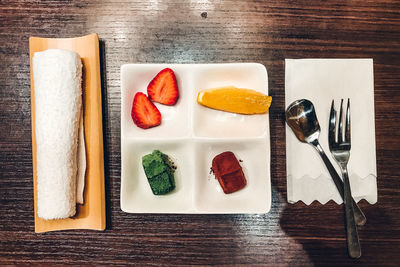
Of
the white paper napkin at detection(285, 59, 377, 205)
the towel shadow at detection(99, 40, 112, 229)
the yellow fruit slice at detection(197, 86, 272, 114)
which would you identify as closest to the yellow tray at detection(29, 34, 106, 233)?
the towel shadow at detection(99, 40, 112, 229)

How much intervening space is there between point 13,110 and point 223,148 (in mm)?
717

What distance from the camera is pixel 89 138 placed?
3.11ft

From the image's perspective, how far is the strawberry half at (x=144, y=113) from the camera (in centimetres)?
92

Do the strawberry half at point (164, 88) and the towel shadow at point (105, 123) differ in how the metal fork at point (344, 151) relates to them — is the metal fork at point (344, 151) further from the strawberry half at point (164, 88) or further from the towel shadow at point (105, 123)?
the towel shadow at point (105, 123)

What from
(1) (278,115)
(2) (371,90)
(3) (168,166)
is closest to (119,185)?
(3) (168,166)

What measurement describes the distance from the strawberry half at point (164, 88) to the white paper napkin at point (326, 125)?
0.37 meters

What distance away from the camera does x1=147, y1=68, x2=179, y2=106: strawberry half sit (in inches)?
36.0

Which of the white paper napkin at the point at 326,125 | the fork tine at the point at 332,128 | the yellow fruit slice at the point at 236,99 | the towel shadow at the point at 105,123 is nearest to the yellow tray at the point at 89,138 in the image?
the towel shadow at the point at 105,123

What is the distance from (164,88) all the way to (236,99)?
9.0 inches

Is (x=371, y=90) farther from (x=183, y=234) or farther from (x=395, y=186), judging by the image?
(x=183, y=234)

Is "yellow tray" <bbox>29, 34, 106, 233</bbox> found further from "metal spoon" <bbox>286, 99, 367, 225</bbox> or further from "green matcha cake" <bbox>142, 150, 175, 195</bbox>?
"metal spoon" <bbox>286, 99, 367, 225</bbox>

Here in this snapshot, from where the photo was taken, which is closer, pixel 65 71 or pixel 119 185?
pixel 65 71

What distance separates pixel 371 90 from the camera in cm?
98

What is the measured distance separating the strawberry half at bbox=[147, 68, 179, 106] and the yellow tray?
7.1 inches
